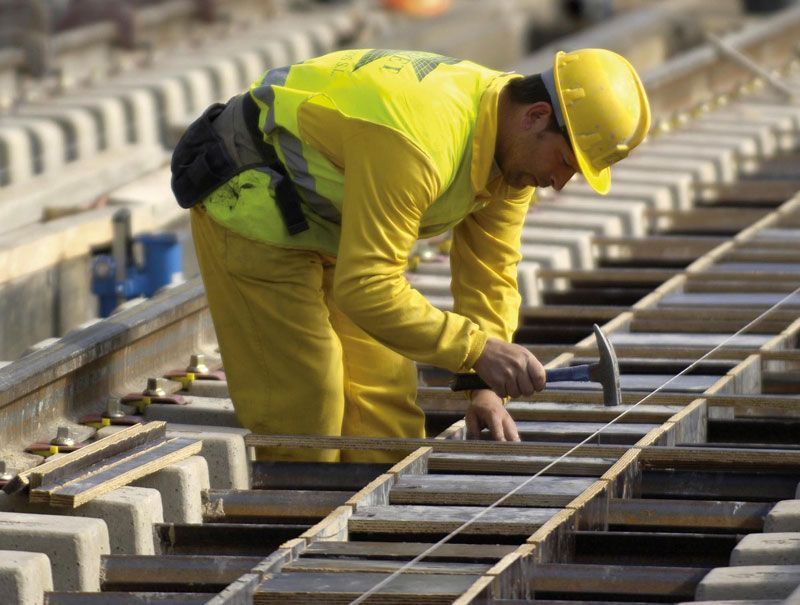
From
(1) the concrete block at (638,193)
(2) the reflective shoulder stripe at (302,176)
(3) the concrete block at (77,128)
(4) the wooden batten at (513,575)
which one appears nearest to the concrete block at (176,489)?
(2) the reflective shoulder stripe at (302,176)

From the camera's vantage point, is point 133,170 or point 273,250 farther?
point 133,170

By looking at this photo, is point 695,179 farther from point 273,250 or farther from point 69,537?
point 69,537

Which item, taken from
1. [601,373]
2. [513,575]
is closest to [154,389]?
[601,373]

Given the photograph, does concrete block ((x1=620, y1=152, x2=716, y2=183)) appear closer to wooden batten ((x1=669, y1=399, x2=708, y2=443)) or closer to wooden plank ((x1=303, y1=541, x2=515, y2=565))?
wooden batten ((x1=669, y1=399, x2=708, y2=443))

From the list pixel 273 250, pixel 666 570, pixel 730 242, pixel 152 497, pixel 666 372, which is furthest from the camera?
pixel 730 242

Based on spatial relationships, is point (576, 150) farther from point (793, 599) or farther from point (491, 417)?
point (793, 599)

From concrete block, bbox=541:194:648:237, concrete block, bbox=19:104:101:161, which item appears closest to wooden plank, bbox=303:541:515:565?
concrete block, bbox=541:194:648:237

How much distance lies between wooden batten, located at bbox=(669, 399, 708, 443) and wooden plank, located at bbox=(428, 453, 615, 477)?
0.54 m

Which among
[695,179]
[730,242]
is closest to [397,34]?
[695,179]

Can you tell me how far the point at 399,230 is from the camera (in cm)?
649

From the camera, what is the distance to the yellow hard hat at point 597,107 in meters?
6.60

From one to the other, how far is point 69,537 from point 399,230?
128cm

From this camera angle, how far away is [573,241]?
11086mm

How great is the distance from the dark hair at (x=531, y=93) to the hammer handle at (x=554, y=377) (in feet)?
2.54
